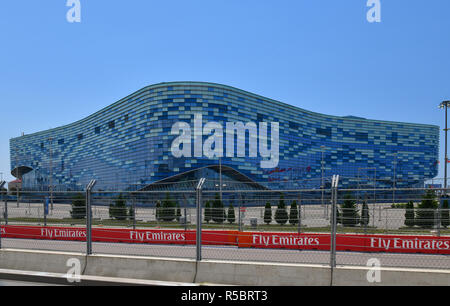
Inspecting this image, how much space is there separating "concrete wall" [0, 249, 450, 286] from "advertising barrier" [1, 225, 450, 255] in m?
3.01

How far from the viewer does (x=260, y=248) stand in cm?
1091

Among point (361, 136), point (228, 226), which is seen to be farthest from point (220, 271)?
point (361, 136)

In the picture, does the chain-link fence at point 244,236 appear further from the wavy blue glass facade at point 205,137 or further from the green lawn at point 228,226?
the wavy blue glass facade at point 205,137

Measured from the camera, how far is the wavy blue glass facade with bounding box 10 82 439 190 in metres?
80.1

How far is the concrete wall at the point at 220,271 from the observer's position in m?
5.20

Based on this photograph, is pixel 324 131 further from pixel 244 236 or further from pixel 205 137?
pixel 244 236

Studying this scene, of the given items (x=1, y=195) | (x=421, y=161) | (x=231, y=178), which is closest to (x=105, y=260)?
(x=1, y=195)

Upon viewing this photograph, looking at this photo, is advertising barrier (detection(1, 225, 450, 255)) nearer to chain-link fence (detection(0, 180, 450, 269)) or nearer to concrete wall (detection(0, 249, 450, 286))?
chain-link fence (detection(0, 180, 450, 269))

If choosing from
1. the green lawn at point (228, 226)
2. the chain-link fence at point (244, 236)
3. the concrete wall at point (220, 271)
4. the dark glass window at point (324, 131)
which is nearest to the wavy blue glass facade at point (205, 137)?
the dark glass window at point (324, 131)

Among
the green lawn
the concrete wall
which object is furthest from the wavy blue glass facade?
the concrete wall

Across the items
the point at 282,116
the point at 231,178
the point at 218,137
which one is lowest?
the point at 231,178

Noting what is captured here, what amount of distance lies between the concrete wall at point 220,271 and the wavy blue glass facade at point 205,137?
38490 millimetres
